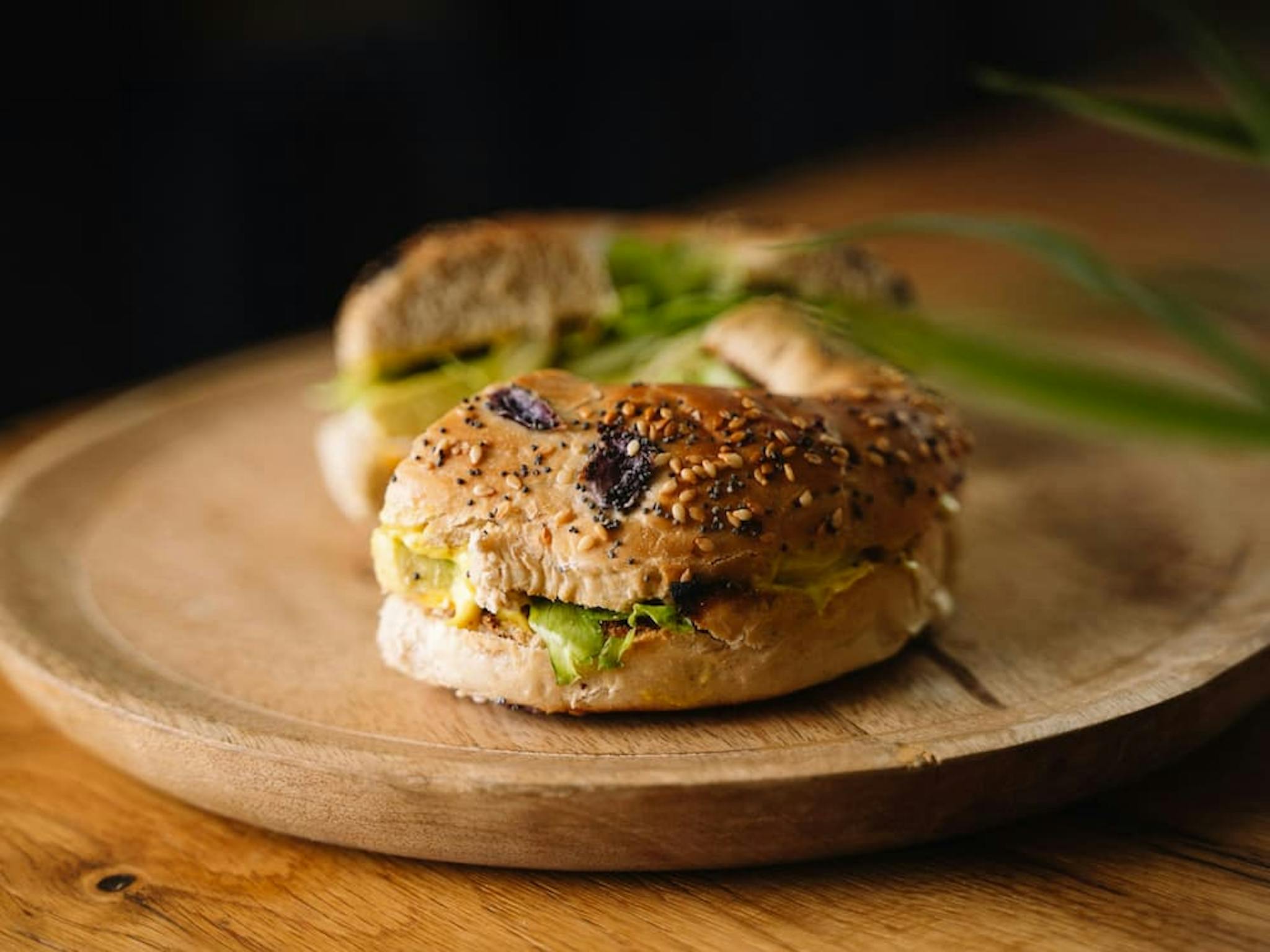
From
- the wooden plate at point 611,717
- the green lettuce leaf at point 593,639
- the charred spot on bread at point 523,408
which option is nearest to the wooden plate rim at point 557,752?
the wooden plate at point 611,717

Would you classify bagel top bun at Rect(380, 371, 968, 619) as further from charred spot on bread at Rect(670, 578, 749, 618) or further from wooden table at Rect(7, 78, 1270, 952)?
wooden table at Rect(7, 78, 1270, 952)

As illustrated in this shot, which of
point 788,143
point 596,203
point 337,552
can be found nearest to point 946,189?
point 596,203

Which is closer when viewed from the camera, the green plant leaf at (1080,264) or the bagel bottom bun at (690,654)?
the bagel bottom bun at (690,654)

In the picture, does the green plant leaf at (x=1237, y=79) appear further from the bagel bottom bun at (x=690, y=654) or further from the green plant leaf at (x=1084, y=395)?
the bagel bottom bun at (x=690, y=654)

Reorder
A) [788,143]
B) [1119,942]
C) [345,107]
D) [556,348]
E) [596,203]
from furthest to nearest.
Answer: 1. [788,143]
2. [596,203]
3. [345,107]
4. [556,348]
5. [1119,942]

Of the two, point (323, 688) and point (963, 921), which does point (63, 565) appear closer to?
point (323, 688)

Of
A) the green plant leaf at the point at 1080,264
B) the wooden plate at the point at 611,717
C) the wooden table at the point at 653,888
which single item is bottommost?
the wooden table at the point at 653,888
